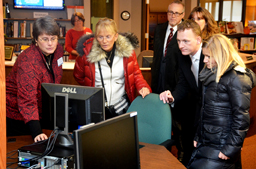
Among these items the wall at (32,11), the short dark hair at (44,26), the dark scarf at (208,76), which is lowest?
the dark scarf at (208,76)

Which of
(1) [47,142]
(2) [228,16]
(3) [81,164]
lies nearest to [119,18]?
(2) [228,16]

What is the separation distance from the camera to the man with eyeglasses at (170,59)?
121 inches

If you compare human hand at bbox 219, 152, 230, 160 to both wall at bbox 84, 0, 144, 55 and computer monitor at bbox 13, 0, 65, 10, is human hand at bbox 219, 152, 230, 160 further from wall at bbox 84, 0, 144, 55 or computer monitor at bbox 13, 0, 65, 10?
wall at bbox 84, 0, 144, 55

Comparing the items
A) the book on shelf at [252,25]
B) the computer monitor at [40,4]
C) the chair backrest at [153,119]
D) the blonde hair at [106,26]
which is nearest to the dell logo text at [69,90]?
the chair backrest at [153,119]

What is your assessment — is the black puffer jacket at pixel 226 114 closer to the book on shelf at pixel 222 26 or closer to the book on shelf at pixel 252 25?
the book on shelf at pixel 222 26

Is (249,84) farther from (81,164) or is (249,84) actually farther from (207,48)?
(81,164)

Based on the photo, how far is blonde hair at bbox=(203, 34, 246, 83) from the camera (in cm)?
189

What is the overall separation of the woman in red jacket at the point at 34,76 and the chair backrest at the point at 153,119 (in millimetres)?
740

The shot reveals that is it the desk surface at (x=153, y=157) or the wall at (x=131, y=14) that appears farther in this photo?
the wall at (x=131, y=14)

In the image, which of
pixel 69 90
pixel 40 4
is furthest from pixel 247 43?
pixel 69 90

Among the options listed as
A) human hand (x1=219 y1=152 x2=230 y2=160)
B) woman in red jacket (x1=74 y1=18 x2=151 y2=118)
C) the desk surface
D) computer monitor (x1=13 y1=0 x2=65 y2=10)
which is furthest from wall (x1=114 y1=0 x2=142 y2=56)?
human hand (x1=219 y1=152 x2=230 y2=160)

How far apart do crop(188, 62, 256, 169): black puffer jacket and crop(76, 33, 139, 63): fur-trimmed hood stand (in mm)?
820

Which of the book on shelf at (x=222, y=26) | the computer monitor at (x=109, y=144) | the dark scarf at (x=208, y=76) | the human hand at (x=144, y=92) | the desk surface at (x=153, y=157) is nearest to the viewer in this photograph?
the computer monitor at (x=109, y=144)

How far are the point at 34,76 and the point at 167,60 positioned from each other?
64.8 inches
